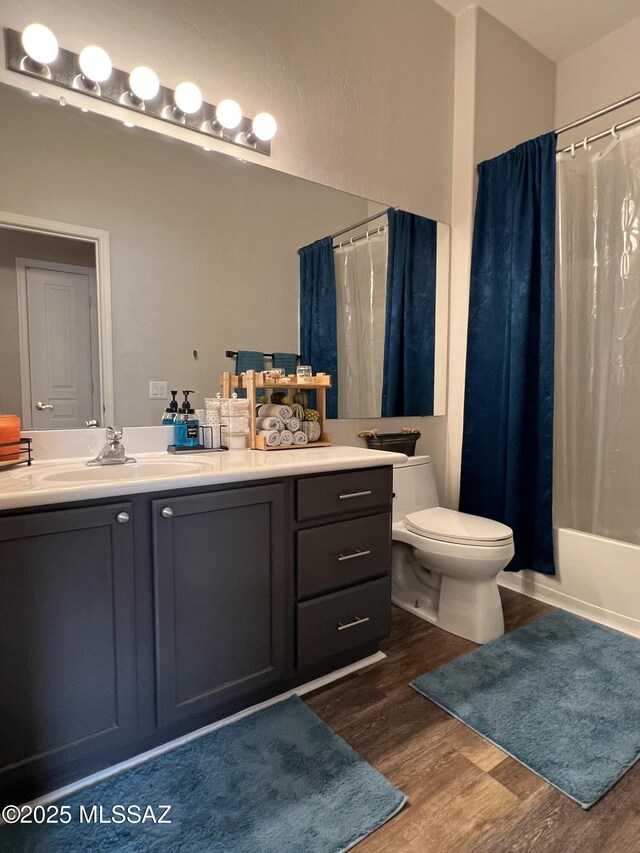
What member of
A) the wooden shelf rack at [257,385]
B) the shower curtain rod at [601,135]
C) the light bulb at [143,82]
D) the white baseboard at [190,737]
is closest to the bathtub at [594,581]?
the white baseboard at [190,737]

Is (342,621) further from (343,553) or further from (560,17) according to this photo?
(560,17)

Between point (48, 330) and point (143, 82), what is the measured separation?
882 millimetres

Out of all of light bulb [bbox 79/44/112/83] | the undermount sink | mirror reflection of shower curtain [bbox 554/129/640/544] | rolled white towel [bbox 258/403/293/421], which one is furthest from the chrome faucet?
mirror reflection of shower curtain [bbox 554/129/640/544]

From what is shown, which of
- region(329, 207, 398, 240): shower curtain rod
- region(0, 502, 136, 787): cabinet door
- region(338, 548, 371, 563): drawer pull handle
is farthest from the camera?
region(329, 207, 398, 240): shower curtain rod

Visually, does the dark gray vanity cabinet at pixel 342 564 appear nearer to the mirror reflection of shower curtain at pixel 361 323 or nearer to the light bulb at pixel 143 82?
the mirror reflection of shower curtain at pixel 361 323

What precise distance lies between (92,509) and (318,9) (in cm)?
217

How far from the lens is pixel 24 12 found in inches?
55.0

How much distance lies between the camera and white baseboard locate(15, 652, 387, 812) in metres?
1.20

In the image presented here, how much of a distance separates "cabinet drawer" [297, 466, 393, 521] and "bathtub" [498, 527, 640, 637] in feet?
3.66

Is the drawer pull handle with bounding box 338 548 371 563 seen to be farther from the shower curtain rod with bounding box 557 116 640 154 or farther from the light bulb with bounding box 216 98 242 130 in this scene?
the shower curtain rod with bounding box 557 116 640 154

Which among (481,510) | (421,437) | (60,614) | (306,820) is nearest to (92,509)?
(60,614)

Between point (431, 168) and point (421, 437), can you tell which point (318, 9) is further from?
point (421, 437)

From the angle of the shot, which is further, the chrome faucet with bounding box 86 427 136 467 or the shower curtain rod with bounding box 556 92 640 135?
the shower curtain rod with bounding box 556 92 640 135

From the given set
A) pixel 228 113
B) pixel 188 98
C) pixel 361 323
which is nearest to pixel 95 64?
pixel 188 98
